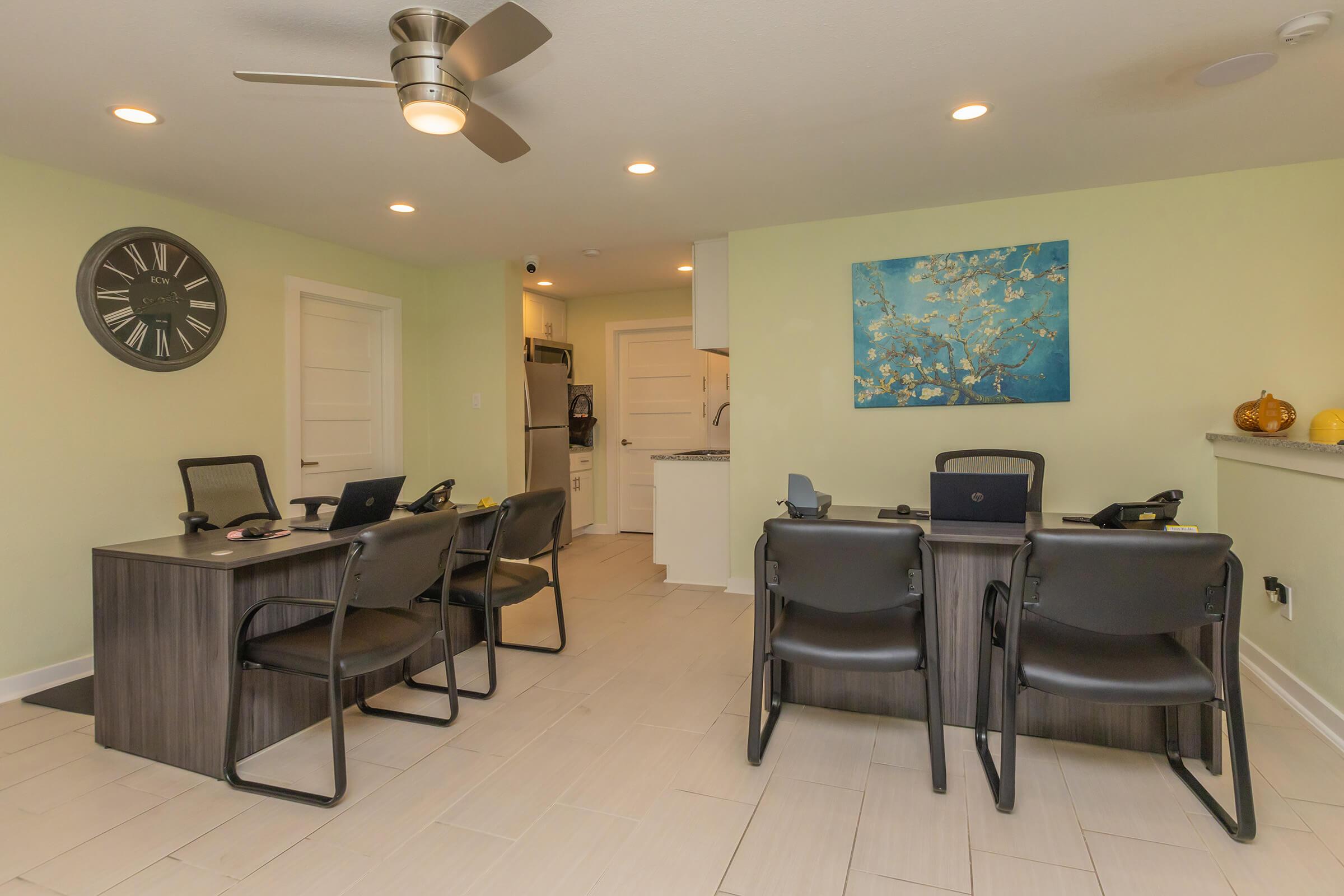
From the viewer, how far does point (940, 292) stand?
403 centimetres

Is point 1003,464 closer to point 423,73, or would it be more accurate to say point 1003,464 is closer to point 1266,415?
point 1266,415

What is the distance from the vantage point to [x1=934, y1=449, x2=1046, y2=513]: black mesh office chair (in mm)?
3455

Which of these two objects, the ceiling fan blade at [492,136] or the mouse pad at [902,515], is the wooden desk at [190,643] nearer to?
the ceiling fan blade at [492,136]

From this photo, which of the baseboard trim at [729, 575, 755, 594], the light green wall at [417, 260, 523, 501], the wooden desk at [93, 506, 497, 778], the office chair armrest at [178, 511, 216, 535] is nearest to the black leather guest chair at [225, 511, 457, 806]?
the wooden desk at [93, 506, 497, 778]

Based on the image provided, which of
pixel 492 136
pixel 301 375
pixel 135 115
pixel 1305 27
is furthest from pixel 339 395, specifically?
pixel 1305 27

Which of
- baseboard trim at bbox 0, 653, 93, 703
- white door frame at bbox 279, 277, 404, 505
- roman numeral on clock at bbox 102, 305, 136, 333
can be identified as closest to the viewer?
baseboard trim at bbox 0, 653, 93, 703

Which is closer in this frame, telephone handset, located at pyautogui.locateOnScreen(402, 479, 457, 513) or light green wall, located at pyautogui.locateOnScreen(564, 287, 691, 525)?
telephone handset, located at pyautogui.locateOnScreen(402, 479, 457, 513)

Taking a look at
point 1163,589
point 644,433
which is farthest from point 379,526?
point 644,433

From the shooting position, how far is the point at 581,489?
270 inches

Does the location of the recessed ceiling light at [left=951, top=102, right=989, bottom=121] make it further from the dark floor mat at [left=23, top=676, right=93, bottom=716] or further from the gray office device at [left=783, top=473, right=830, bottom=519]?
the dark floor mat at [left=23, top=676, right=93, bottom=716]

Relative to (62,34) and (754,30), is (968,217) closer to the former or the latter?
(754,30)

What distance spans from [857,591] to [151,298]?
3.84 meters

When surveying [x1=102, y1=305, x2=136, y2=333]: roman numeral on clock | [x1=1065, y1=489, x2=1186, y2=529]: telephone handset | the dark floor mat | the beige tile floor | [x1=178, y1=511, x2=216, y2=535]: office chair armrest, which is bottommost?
the dark floor mat

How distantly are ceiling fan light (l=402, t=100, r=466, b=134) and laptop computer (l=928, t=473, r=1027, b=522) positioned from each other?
2017 millimetres
